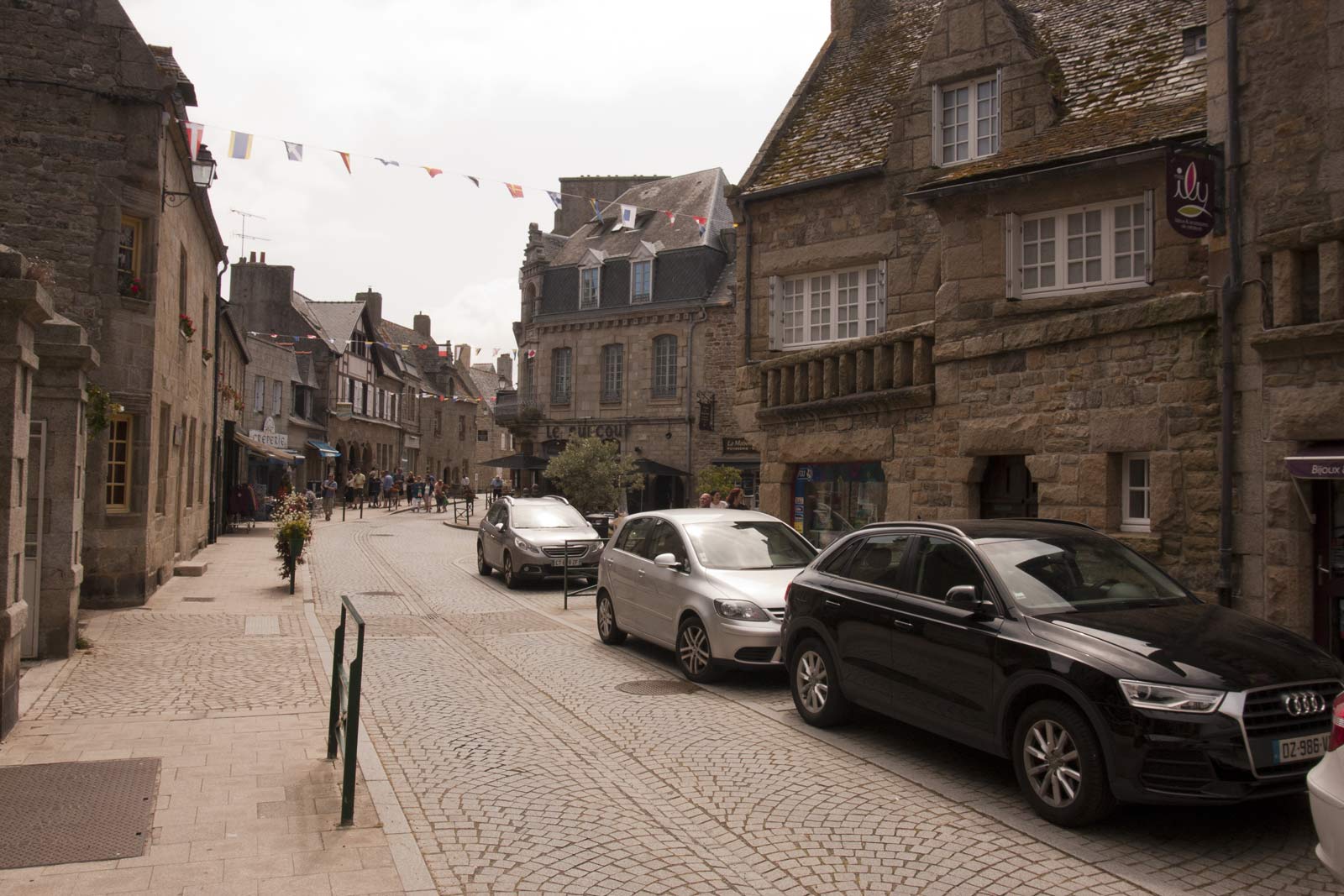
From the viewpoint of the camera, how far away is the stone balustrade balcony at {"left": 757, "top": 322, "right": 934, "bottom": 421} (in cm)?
1275

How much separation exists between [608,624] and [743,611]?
293 centimetres

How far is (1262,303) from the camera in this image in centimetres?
882

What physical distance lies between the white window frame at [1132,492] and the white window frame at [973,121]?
4684 millimetres

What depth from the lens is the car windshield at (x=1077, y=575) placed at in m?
6.16

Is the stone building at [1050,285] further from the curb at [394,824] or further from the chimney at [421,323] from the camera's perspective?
the chimney at [421,323]

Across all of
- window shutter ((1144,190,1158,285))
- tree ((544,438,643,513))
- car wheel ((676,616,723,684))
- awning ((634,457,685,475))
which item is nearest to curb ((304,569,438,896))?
car wheel ((676,616,723,684))

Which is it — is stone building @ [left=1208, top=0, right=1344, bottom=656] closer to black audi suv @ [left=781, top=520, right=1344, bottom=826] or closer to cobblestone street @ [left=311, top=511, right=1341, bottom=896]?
black audi suv @ [left=781, top=520, right=1344, bottom=826]

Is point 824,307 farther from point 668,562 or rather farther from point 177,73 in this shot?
point 177,73

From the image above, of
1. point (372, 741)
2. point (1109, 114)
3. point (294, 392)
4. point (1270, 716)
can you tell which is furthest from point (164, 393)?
point (294, 392)

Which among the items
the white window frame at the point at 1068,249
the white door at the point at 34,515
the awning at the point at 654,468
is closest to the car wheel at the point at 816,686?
the white window frame at the point at 1068,249

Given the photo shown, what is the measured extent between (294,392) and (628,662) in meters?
38.9

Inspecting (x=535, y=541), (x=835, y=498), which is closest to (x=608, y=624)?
(x=835, y=498)

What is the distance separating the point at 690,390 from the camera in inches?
1458

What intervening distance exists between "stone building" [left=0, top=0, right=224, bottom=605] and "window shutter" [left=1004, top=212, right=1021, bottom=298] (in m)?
10.9
